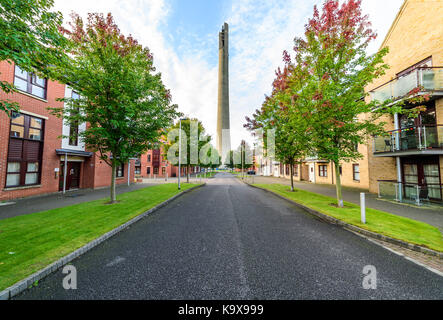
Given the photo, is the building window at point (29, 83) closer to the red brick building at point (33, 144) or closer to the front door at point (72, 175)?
the red brick building at point (33, 144)

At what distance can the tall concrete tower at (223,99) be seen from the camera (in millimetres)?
78062

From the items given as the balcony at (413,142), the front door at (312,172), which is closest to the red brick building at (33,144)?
the balcony at (413,142)

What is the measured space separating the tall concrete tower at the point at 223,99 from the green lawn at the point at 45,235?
74280 mm

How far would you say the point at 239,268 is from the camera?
336 cm

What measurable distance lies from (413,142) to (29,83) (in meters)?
25.3

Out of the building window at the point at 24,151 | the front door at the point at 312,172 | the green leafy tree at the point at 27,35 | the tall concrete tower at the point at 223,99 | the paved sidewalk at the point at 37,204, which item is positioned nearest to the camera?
the green leafy tree at the point at 27,35

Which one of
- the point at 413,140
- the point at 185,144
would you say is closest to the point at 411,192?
the point at 413,140

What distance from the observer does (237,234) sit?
520 cm

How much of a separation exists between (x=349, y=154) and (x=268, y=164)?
39.0 metres

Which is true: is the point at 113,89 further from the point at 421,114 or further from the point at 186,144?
the point at 421,114

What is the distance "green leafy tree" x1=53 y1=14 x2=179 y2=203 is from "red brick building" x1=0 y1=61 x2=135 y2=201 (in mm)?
1960

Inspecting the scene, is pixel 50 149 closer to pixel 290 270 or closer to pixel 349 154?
pixel 290 270

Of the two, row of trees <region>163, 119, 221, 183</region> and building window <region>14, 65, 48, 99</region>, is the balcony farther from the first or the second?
building window <region>14, 65, 48, 99</region>
